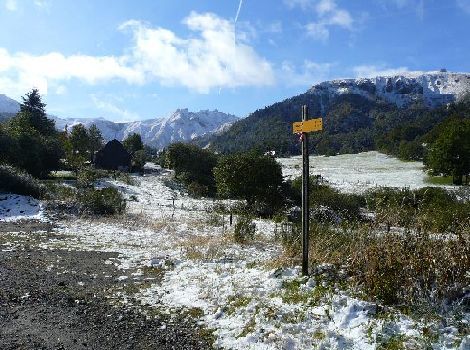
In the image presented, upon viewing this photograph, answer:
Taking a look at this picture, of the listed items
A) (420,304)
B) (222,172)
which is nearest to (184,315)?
(420,304)

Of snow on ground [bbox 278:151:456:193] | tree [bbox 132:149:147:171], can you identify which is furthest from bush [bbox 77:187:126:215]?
tree [bbox 132:149:147:171]

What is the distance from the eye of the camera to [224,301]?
8539 mm

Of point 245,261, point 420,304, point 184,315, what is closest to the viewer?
point 420,304

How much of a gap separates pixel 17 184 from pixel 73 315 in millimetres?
22491

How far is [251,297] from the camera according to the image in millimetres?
8328

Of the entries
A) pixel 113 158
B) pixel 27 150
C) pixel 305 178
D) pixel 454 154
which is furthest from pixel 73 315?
pixel 113 158

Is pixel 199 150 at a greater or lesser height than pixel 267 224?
greater

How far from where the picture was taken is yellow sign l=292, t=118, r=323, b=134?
829cm

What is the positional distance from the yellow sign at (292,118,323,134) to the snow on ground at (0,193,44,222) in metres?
17.5

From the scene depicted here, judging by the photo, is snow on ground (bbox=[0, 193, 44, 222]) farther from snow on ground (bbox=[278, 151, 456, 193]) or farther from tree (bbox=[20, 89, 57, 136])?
tree (bbox=[20, 89, 57, 136])

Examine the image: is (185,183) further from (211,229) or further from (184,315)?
(184,315)

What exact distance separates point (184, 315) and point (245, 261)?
396 cm

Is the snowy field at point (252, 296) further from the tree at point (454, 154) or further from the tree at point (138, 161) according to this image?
the tree at point (138, 161)

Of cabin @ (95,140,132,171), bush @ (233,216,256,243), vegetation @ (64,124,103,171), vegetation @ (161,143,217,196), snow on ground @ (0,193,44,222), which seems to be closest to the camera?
bush @ (233,216,256,243)
